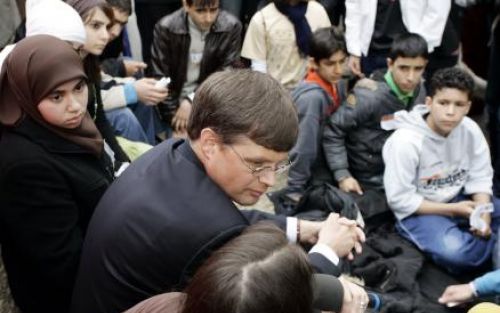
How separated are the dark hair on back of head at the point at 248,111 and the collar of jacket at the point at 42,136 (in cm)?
54

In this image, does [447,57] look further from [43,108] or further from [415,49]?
[43,108]

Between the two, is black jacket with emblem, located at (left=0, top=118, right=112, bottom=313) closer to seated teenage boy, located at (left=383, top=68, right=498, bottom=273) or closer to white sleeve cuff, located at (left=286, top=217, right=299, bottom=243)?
white sleeve cuff, located at (left=286, top=217, right=299, bottom=243)

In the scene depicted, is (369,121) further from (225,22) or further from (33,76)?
(33,76)

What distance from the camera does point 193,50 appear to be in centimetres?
386

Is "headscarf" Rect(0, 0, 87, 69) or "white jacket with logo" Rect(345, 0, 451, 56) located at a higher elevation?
"headscarf" Rect(0, 0, 87, 69)

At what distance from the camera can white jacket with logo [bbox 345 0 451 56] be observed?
3748mm

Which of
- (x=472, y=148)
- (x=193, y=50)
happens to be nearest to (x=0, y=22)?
(x=193, y=50)

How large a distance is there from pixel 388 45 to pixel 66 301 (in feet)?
8.95

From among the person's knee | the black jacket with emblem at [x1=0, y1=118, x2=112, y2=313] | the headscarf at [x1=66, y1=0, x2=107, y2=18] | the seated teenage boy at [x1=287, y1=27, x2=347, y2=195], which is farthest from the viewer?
the seated teenage boy at [x1=287, y1=27, x2=347, y2=195]

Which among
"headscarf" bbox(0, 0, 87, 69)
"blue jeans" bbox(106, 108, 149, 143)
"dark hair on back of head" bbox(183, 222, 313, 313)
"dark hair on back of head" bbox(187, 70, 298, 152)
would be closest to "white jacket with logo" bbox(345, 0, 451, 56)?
"blue jeans" bbox(106, 108, 149, 143)

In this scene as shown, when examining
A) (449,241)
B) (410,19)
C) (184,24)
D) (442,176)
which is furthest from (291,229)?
(410,19)

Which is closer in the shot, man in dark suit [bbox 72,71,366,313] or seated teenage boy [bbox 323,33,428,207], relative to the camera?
man in dark suit [bbox 72,71,366,313]

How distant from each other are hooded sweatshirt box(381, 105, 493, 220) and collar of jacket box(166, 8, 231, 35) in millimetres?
1360

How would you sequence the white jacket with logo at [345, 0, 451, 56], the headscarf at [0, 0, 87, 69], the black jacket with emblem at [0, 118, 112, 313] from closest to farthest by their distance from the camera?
the black jacket with emblem at [0, 118, 112, 313] → the headscarf at [0, 0, 87, 69] → the white jacket with logo at [345, 0, 451, 56]
